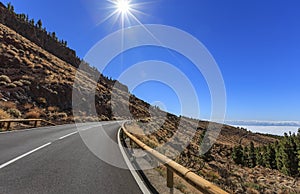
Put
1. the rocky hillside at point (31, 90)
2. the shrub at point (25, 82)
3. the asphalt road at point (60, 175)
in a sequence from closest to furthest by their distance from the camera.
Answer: the asphalt road at point (60, 175) → the rocky hillside at point (31, 90) → the shrub at point (25, 82)

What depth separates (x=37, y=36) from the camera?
114 m

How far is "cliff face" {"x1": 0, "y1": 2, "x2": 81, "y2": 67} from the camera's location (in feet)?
330

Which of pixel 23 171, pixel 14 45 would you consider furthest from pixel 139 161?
pixel 14 45

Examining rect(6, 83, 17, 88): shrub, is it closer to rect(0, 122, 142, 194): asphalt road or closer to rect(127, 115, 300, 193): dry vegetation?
rect(127, 115, 300, 193): dry vegetation

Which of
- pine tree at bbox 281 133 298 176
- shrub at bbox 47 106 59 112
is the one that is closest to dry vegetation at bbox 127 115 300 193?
shrub at bbox 47 106 59 112

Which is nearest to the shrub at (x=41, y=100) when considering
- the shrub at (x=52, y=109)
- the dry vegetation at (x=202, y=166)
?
the shrub at (x=52, y=109)

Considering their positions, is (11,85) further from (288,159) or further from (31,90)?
(288,159)

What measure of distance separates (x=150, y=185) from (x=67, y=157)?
14.0 feet

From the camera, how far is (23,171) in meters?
7.29

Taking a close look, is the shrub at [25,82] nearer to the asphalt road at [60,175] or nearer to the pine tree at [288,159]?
the asphalt road at [60,175]

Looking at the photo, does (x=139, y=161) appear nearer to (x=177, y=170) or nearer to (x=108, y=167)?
(x=108, y=167)

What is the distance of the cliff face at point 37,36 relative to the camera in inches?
3962

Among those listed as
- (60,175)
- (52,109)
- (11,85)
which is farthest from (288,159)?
(60,175)

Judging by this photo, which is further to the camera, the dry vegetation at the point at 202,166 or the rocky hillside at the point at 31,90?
the rocky hillside at the point at 31,90
